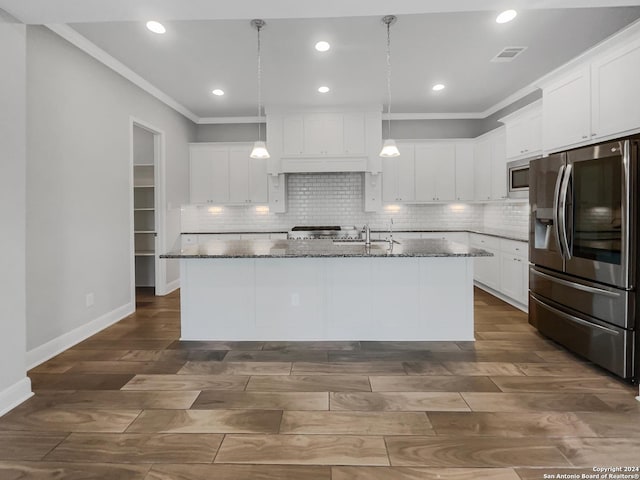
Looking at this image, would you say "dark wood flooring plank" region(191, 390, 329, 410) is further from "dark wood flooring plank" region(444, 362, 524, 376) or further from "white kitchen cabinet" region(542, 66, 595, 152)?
"white kitchen cabinet" region(542, 66, 595, 152)

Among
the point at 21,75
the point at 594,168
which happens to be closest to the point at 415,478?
the point at 594,168

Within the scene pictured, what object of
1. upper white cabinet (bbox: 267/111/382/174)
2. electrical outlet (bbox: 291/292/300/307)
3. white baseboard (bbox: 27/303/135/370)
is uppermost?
upper white cabinet (bbox: 267/111/382/174)

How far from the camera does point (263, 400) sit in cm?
247

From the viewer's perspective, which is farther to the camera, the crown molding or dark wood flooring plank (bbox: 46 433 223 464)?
the crown molding

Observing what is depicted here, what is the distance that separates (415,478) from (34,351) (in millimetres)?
2991

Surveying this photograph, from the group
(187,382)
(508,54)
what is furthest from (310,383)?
(508,54)

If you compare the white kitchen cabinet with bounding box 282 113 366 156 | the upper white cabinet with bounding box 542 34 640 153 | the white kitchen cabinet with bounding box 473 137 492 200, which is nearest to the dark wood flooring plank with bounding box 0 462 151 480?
the upper white cabinet with bounding box 542 34 640 153

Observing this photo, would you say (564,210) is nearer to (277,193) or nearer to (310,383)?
(310,383)

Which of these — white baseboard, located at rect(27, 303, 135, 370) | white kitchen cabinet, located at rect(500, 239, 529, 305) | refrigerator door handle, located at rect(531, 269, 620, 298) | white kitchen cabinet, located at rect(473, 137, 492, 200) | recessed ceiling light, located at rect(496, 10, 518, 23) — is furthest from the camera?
white kitchen cabinet, located at rect(473, 137, 492, 200)

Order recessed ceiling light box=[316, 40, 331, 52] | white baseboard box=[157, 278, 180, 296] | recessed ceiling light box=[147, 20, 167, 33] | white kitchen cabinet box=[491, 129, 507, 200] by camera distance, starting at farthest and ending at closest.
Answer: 1. white baseboard box=[157, 278, 180, 296]
2. white kitchen cabinet box=[491, 129, 507, 200]
3. recessed ceiling light box=[316, 40, 331, 52]
4. recessed ceiling light box=[147, 20, 167, 33]

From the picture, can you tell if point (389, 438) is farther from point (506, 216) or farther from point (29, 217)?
point (506, 216)

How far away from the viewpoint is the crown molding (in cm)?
340

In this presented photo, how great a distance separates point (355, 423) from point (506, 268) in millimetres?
3639

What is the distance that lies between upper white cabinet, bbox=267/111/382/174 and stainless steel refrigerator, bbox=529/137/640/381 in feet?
9.62
